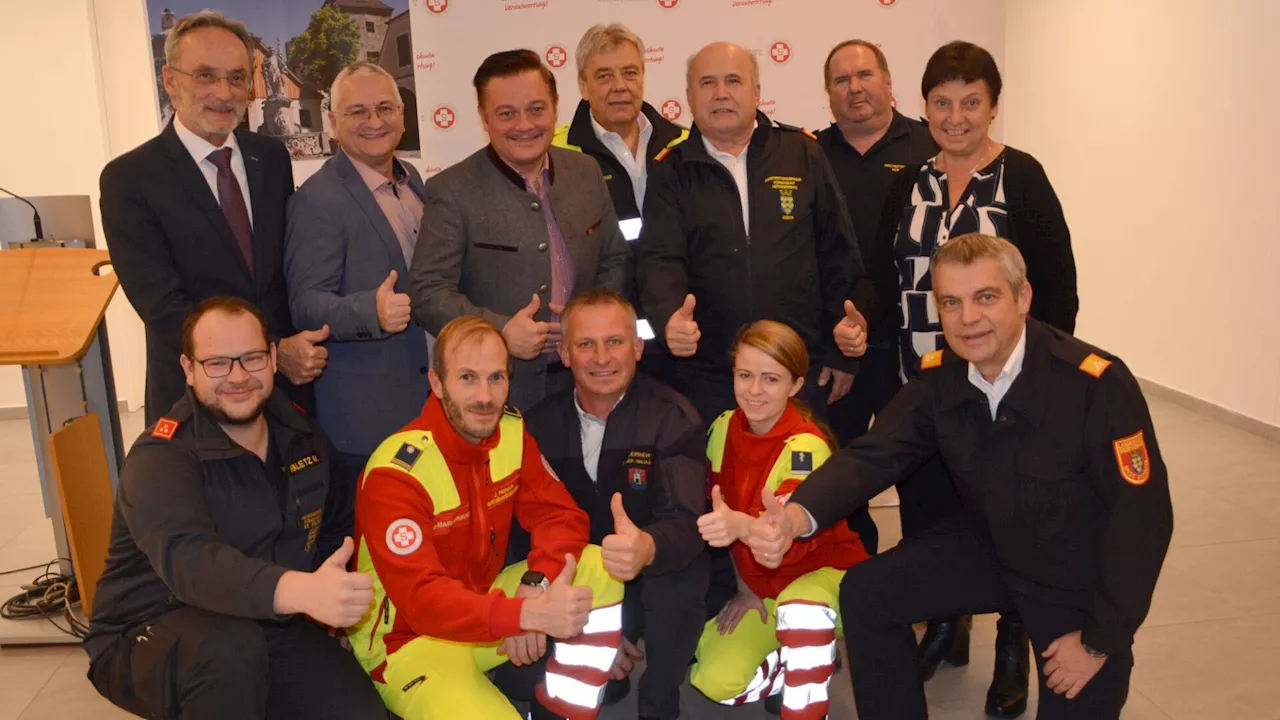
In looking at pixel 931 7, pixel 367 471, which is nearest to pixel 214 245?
pixel 367 471

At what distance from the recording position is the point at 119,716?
10.1ft

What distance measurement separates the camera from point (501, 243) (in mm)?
3125

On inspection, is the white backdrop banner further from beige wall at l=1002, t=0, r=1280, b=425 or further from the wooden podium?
the wooden podium

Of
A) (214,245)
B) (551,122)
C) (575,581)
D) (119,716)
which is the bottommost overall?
(119,716)

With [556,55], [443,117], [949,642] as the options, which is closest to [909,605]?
[949,642]

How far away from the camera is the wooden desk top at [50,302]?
334 centimetres

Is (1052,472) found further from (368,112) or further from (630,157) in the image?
(368,112)

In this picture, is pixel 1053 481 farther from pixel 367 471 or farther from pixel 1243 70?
pixel 1243 70

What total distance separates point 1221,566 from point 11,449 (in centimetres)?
670

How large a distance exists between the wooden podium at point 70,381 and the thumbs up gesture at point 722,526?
213 cm

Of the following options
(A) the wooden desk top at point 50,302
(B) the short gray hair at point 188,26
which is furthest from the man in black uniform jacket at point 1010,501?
(A) the wooden desk top at point 50,302

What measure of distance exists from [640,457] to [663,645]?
1.75 ft

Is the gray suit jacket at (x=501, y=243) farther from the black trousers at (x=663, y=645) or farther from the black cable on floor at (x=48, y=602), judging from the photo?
the black cable on floor at (x=48, y=602)

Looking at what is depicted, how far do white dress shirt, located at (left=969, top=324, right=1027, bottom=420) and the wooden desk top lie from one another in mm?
2821
